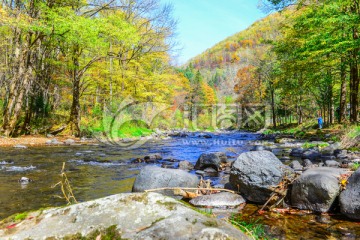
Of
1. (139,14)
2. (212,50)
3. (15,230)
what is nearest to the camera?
(15,230)

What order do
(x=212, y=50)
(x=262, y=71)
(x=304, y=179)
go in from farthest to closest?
(x=212, y=50), (x=262, y=71), (x=304, y=179)

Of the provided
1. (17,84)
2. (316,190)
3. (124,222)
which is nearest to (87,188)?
(316,190)

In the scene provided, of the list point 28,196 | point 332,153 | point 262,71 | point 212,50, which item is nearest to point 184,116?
point 262,71

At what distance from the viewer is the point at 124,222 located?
209 centimetres

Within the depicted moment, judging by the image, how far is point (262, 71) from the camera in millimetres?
38188

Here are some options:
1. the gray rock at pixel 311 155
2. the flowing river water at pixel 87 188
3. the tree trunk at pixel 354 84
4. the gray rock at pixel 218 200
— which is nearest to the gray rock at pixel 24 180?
the flowing river water at pixel 87 188

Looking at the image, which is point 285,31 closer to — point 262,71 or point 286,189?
point 262,71

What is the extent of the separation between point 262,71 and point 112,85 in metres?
21.3

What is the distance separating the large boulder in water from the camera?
5332 mm

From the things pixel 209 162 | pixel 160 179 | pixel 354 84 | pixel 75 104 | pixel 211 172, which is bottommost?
pixel 211 172

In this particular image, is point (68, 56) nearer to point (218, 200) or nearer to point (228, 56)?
point (218, 200)

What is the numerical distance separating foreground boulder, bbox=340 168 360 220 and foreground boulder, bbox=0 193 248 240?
10.3 ft

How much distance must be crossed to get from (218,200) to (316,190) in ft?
5.19

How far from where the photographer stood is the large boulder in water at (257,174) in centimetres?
533
